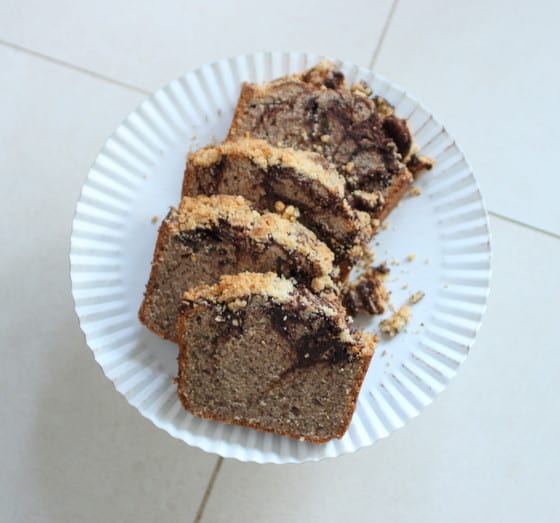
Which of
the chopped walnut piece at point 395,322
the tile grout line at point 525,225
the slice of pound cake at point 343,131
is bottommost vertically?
the chopped walnut piece at point 395,322

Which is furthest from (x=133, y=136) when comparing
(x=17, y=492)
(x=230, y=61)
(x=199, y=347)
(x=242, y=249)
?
(x=17, y=492)

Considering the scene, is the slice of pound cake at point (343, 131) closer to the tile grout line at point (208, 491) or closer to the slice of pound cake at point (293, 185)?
the slice of pound cake at point (293, 185)

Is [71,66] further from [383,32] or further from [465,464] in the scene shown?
[465,464]

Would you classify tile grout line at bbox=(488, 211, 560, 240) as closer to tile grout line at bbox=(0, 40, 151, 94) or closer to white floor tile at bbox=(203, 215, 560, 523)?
white floor tile at bbox=(203, 215, 560, 523)

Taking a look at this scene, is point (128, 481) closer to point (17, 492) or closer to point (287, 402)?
point (17, 492)

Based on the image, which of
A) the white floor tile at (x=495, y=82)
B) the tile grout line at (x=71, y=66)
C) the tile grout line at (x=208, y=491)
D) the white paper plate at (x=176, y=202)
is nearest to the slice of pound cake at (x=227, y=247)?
→ the white paper plate at (x=176, y=202)

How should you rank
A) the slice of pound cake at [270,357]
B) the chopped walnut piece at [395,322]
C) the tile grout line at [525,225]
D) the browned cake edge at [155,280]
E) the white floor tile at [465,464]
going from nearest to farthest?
the slice of pound cake at [270,357] < the browned cake edge at [155,280] < the chopped walnut piece at [395,322] < the white floor tile at [465,464] < the tile grout line at [525,225]

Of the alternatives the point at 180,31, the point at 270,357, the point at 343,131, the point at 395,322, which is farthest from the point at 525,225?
the point at 180,31
